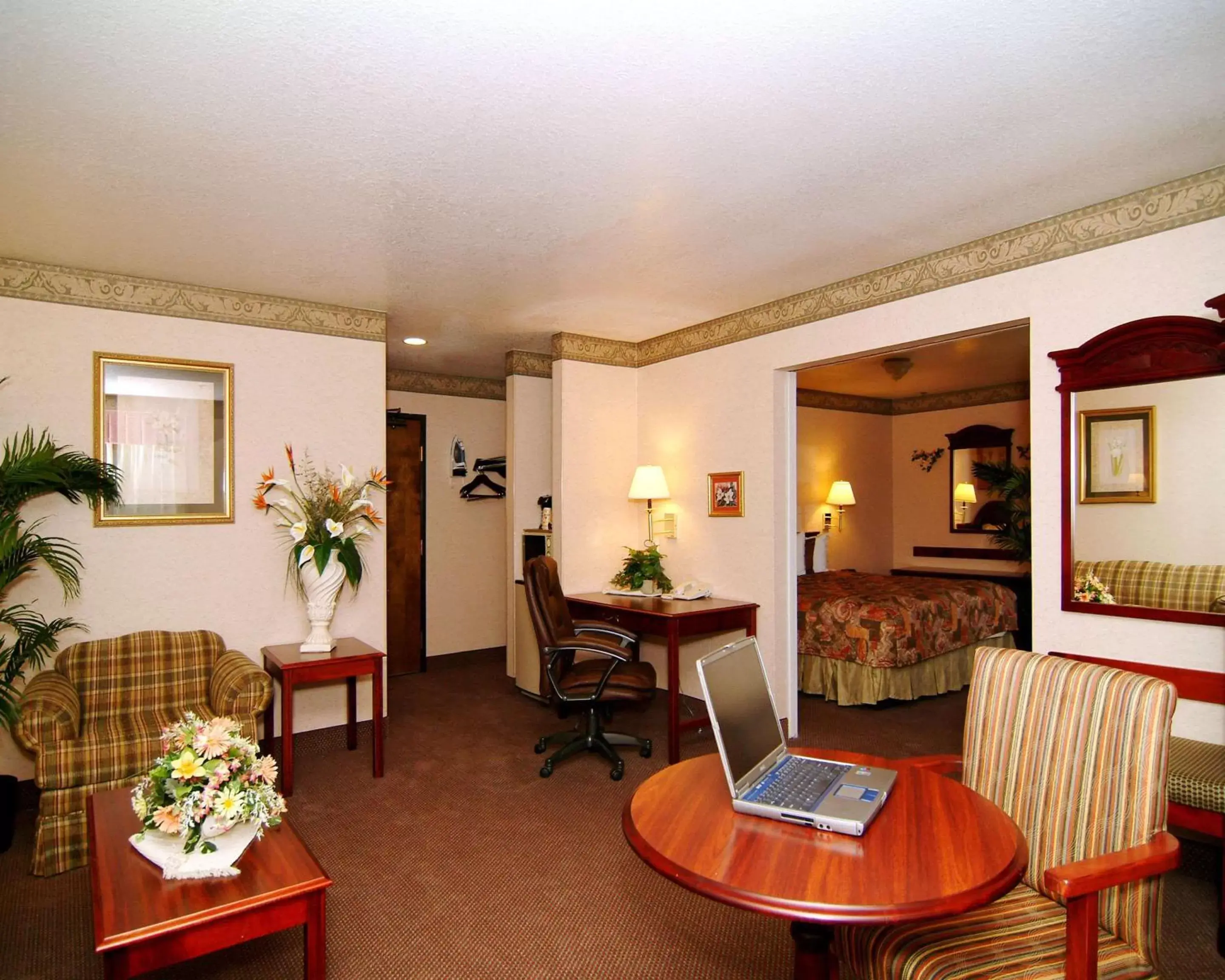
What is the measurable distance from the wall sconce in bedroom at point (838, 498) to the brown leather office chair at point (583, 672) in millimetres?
4139

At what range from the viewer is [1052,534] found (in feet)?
10.4

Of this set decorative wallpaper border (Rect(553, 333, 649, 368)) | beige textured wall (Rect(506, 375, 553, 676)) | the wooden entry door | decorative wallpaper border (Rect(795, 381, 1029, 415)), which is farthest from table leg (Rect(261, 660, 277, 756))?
decorative wallpaper border (Rect(795, 381, 1029, 415))

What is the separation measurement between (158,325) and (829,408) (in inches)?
248

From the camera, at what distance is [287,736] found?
3.69 meters

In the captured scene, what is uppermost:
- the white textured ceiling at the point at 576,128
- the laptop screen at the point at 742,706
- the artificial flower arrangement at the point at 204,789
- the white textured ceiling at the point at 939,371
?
the white textured ceiling at the point at 576,128

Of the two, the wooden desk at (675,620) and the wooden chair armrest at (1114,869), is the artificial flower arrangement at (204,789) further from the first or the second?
the wooden desk at (675,620)

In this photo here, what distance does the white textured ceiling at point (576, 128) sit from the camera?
1904 millimetres

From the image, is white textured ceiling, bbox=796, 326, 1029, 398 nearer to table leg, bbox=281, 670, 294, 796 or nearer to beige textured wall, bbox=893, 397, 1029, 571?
beige textured wall, bbox=893, 397, 1029, 571

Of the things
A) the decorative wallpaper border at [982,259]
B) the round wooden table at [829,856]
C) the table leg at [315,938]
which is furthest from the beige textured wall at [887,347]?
the table leg at [315,938]

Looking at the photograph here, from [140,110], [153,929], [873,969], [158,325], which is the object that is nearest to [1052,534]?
[873,969]

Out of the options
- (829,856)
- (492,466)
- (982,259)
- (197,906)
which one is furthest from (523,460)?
(829,856)

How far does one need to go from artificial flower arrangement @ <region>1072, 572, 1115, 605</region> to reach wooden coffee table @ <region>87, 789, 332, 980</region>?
3007 mm

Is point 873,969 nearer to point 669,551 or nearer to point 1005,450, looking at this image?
point 669,551

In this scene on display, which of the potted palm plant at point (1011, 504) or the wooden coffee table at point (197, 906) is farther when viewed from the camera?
the potted palm plant at point (1011, 504)
